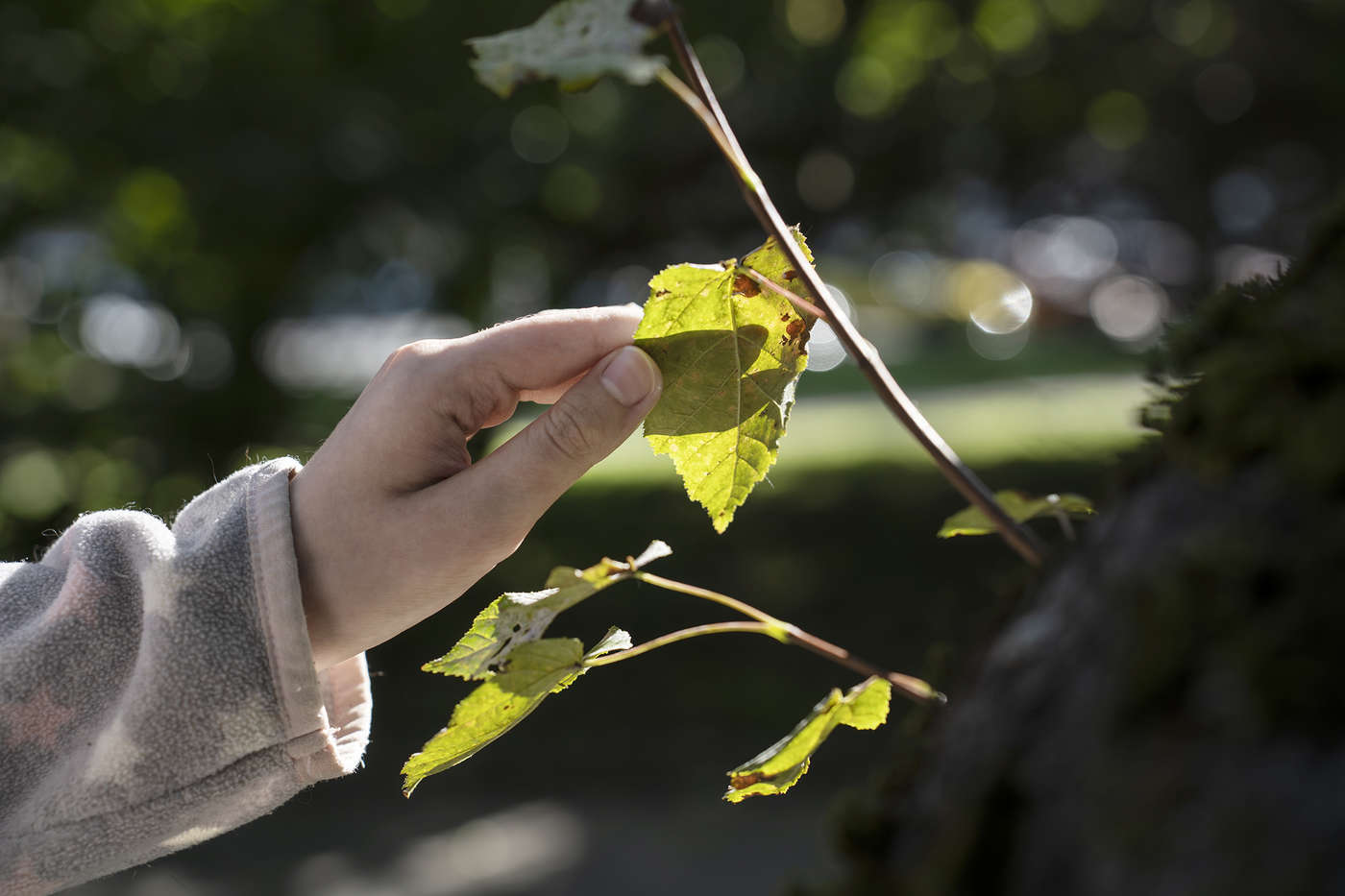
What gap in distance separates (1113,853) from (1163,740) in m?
0.05

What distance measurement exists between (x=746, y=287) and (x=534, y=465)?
1.64 ft

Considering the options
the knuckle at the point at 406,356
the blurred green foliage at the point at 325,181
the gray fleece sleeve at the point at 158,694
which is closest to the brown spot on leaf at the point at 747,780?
the gray fleece sleeve at the point at 158,694

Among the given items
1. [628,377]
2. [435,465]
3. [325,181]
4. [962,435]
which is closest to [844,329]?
[628,377]

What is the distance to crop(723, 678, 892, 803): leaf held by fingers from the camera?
85 cm

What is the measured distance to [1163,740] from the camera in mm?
418

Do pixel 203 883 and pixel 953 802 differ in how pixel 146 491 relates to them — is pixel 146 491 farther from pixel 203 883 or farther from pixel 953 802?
pixel 953 802

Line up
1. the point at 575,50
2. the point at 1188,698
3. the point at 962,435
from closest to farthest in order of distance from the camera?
the point at 1188,698, the point at 575,50, the point at 962,435

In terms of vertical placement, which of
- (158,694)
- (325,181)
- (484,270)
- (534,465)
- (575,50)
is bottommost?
(484,270)

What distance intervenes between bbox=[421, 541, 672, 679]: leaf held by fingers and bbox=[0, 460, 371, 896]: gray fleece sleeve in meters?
0.46

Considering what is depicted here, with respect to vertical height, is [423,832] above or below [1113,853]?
below

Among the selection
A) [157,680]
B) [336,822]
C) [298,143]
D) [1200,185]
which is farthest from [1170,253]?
[157,680]

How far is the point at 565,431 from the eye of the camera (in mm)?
1397

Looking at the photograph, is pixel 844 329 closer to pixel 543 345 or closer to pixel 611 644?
pixel 611 644

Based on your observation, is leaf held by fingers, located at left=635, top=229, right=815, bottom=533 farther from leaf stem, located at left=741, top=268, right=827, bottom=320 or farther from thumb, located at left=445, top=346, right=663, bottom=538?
thumb, located at left=445, top=346, right=663, bottom=538
